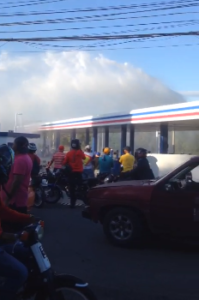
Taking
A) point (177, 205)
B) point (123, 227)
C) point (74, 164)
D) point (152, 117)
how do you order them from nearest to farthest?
1. point (177, 205)
2. point (123, 227)
3. point (74, 164)
4. point (152, 117)

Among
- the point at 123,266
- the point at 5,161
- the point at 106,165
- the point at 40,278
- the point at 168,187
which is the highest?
the point at 5,161

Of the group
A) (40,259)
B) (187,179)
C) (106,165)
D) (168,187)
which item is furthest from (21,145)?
(106,165)

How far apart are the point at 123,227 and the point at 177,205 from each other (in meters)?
1.06

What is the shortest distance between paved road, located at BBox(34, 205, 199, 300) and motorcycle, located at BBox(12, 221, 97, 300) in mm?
2106

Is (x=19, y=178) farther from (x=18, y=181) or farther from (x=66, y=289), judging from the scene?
(x=66, y=289)

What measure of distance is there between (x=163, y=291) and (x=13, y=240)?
2880 millimetres

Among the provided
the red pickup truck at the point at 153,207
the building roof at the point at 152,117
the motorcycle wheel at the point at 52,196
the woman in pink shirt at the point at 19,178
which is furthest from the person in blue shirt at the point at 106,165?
the woman in pink shirt at the point at 19,178

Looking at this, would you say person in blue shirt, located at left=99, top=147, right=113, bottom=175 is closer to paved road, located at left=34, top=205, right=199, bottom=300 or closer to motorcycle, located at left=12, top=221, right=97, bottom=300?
paved road, located at left=34, top=205, right=199, bottom=300

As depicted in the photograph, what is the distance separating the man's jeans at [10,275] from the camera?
4031mm

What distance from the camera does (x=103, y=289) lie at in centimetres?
654

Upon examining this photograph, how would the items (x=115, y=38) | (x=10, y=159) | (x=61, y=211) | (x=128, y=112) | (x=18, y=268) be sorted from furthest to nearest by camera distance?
(x=128, y=112) < (x=115, y=38) < (x=61, y=211) < (x=10, y=159) < (x=18, y=268)

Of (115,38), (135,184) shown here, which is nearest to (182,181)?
(135,184)

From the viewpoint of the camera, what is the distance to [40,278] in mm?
4090

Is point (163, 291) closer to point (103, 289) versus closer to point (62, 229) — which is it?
point (103, 289)
